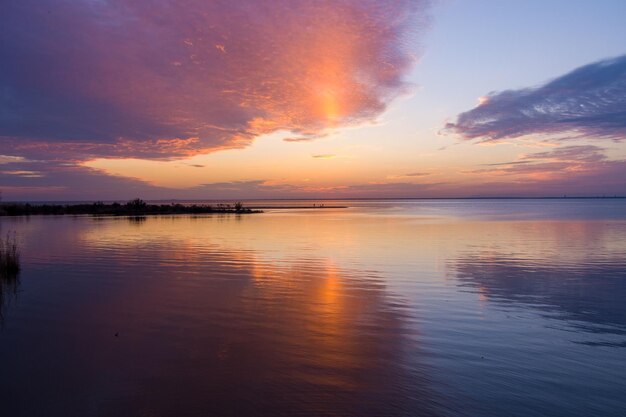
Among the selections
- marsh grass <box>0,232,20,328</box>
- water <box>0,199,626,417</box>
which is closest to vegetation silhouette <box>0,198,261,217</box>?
marsh grass <box>0,232,20,328</box>

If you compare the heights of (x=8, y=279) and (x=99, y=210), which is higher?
(x=99, y=210)

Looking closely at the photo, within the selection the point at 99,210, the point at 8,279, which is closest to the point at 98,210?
the point at 99,210

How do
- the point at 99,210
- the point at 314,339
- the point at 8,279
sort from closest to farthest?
the point at 314,339
the point at 8,279
the point at 99,210

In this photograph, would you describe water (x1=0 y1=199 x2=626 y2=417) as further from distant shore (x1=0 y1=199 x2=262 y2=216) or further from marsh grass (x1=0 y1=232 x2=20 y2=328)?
distant shore (x1=0 y1=199 x2=262 y2=216)

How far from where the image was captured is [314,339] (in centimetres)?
1022

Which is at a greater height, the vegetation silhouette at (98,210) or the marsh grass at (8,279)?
the vegetation silhouette at (98,210)

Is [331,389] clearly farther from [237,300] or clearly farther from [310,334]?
[237,300]

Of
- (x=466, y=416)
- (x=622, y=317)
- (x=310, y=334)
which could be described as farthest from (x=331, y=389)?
(x=622, y=317)

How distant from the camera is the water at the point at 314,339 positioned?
23.7 feet

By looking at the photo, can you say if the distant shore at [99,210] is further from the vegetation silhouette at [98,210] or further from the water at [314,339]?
the water at [314,339]

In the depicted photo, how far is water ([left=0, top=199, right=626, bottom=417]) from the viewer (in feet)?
23.7

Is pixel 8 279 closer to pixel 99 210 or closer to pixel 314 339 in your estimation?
pixel 314 339

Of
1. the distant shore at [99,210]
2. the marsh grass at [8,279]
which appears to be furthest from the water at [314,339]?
the distant shore at [99,210]

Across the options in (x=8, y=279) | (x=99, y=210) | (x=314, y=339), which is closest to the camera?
(x=314, y=339)
